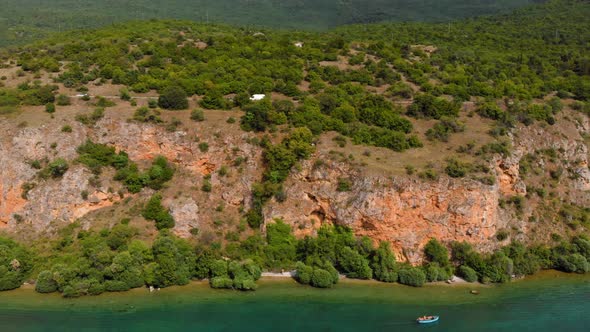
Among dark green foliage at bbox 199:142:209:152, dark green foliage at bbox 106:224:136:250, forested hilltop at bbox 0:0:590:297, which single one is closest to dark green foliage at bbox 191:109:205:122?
forested hilltop at bbox 0:0:590:297

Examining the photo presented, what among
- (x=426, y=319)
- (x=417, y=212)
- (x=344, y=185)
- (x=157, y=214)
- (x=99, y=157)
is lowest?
(x=426, y=319)

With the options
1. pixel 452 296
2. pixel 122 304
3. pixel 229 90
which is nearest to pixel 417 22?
pixel 229 90

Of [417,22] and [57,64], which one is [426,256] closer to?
[57,64]

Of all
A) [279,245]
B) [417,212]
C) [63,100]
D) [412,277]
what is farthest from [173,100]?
[412,277]

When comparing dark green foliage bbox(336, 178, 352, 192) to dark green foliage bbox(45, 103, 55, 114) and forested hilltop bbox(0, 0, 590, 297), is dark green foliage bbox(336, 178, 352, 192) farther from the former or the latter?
dark green foliage bbox(45, 103, 55, 114)

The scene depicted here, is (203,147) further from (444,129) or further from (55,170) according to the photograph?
(444,129)

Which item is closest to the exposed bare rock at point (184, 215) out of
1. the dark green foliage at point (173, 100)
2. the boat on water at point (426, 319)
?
the dark green foliage at point (173, 100)
